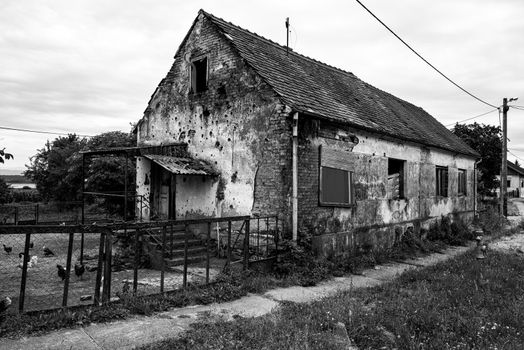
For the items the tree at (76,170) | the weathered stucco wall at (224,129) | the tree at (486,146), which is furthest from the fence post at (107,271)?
the tree at (486,146)

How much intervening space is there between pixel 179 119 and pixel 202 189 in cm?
247

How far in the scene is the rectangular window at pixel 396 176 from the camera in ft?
41.7

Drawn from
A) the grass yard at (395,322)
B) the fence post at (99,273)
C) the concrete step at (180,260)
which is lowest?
the grass yard at (395,322)

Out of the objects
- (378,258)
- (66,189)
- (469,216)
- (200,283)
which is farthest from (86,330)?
(66,189)

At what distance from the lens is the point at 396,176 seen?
12.9 metres

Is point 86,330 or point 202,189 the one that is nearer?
point 86,330

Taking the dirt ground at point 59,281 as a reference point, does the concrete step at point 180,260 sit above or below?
above

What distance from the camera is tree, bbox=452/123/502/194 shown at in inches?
1251

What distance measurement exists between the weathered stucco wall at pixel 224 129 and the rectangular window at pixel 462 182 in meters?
12.7

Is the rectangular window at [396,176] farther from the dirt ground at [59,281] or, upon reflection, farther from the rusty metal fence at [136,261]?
the dirt ground at [59,281]

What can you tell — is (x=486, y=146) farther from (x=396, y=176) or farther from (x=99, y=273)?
(x=99, y=273)

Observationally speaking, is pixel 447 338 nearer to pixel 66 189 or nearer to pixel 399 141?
pixel 399 141

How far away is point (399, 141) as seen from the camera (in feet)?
41.2

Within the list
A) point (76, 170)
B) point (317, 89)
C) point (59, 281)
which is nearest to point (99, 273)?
point (59, 281)
